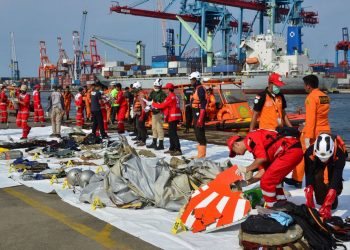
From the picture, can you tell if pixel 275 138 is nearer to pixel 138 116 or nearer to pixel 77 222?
pixel 77 222

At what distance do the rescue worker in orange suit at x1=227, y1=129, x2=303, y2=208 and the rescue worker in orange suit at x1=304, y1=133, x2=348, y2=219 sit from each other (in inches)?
13.0

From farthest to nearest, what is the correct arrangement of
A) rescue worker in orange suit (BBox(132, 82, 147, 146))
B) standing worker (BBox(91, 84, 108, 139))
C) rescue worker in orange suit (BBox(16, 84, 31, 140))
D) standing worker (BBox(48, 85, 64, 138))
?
standing worker (BBox(48, 85, 64, 138)) < rescue worker in orange suit (BBox(16, 84, 31, 140)) < standing worker (BBox(91, 84, 108, 139)) < rescue worker in orange suit (BBox(132, 82, 147, 146))

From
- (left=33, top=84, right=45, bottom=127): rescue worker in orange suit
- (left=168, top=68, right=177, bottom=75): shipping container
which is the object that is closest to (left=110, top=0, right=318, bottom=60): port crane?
(left=168, top=68, right=177, bottom=75): shipping container

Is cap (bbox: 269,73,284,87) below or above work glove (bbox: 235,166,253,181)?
above

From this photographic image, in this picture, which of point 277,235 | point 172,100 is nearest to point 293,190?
point 277,235

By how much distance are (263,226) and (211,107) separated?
36.8 feet

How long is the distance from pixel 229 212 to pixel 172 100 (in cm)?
526

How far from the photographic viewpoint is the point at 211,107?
14.5 m

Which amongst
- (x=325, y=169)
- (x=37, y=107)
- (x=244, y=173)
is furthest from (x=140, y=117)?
(x=244, y=173)

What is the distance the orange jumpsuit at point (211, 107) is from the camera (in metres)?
14.4

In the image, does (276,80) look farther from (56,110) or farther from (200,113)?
(56,110)

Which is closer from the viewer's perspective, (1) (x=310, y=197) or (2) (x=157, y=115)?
(1) (x=310, y=197)

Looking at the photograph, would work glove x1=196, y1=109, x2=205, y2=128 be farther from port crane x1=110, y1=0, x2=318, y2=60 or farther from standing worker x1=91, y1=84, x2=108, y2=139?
port crane x1=110, y1=0, x2=318, y2=60

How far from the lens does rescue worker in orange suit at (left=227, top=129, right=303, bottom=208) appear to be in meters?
4.16
